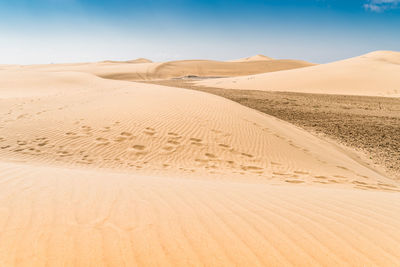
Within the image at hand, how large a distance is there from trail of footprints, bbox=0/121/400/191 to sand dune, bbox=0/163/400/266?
2.98m

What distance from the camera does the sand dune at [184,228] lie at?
1832mm

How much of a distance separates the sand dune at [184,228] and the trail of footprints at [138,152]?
2978mm

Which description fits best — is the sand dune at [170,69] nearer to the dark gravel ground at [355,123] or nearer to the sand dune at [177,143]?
the dark gravel ground at [355,123]

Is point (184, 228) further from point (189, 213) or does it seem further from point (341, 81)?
point (341, 81)

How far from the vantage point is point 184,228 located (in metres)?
2.21

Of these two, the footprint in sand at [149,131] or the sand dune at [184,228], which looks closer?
the sand dune at [184,228]

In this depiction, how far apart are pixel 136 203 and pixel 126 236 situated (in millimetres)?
761

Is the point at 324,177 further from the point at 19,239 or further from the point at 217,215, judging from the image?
the point at 19,239

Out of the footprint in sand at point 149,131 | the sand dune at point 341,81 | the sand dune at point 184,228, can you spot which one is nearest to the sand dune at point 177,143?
the footprint in sand at point 149,131

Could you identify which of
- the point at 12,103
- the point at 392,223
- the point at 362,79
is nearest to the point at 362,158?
the point at 392,223

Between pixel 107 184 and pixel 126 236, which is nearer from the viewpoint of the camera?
pixel 126 236

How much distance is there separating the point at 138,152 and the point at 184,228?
17.4 feet

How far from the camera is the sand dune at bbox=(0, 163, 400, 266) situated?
6.01 feet

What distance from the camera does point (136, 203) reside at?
9.12 ft
